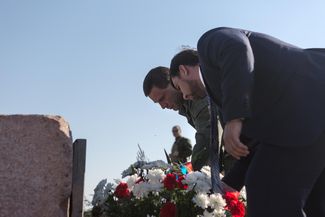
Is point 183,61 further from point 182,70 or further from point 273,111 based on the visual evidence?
point 273,111

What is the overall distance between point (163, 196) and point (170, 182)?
0.16 metres

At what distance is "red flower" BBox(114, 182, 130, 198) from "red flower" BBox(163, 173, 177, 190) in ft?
1.19

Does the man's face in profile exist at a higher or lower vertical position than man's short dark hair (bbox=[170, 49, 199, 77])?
lower

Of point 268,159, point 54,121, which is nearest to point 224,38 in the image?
point 268,159

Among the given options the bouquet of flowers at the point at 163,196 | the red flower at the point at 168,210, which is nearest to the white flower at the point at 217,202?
the bouquet of flowers at the point at 163,196

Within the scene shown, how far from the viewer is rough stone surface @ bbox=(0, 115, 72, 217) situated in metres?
2.74

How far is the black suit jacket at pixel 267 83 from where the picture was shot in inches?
70.9

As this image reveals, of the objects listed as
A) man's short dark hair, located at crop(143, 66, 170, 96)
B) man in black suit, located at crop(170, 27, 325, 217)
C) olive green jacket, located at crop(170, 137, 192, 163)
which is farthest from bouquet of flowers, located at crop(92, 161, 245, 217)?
olive green jacket, located at crop(170, 137, 192, 163)

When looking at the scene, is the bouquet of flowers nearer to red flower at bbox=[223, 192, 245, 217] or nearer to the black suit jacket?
red flower at bbox=[223, 192, 245, 217]

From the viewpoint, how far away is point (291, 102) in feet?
6.09

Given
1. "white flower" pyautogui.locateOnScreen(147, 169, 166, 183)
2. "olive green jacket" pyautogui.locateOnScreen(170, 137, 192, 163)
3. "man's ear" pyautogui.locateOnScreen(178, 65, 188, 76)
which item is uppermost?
"man's ear" pyautogui.locateOnScreen(178, 65, 188, 76)

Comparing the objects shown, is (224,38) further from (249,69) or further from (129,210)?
(129,210)

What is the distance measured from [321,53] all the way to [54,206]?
159cm

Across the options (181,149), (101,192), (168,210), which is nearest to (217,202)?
(168,210)
